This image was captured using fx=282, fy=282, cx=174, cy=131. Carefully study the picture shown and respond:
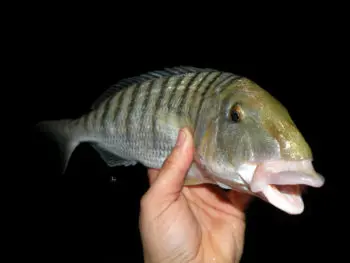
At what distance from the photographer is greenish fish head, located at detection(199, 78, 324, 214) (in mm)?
1289

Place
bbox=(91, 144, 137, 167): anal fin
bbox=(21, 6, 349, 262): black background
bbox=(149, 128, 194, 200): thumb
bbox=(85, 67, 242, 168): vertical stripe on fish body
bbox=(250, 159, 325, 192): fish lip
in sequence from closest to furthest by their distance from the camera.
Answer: bbox=(250, 159, 325, 192): fish lip
bbox=(149, 128, 194, 200): thumb
bbox=(85, 67, 242, 168): vertical stripe on fish body
bbox=(91, 144, 137, 167): anal fin
bbox=(21, 6, 349, 262): black background

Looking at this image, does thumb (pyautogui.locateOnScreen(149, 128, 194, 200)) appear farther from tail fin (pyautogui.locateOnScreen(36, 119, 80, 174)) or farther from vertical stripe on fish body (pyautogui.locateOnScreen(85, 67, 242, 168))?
tail fin (pyautogui.locateOnScreen(36, 119, 80, 174))

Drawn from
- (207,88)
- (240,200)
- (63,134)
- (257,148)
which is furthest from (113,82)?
(257,148)

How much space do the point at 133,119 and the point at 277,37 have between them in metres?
12.0

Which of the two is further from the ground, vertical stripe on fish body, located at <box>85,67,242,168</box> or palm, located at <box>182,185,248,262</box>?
vertical stripe on fish body, located at <box>85,67,242,168</box>

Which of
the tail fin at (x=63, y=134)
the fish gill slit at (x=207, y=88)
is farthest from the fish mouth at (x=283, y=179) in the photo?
the tail fin at (x=63, y=134)

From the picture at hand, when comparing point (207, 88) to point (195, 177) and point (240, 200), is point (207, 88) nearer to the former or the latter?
point (195, 177)

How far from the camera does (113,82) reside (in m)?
10.3

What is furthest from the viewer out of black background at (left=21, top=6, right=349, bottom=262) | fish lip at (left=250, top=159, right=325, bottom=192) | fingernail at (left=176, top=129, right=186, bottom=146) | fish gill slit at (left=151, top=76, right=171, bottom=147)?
black background at (left=21, top=6, right=349, bottom=262)

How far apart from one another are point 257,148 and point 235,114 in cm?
26

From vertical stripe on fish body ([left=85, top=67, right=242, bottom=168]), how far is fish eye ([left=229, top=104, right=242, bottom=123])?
236 millimetres

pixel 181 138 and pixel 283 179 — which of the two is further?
pixel 181 138

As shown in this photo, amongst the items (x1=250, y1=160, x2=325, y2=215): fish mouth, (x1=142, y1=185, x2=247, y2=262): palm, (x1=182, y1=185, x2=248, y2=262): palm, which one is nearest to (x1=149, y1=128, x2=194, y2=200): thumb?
(x1=142, y1=185, x2=247, y2=262): palm

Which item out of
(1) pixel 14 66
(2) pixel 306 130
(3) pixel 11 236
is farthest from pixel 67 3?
(2) pixel 306 130
